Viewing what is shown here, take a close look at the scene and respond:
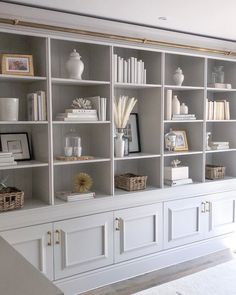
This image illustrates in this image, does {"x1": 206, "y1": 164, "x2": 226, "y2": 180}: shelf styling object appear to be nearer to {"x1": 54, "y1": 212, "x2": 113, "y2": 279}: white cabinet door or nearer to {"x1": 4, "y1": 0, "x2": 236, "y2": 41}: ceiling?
{"x1": 54, "y1": 212, "x2": 113, "y2": 279}: white cabinet door

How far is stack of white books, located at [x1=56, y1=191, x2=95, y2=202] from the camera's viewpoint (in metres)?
2.97

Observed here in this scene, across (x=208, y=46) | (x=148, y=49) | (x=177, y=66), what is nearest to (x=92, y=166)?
(x=148, y=49)

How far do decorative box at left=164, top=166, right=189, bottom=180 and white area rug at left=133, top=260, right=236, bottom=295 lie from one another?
0.95 meters

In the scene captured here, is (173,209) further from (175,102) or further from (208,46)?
(208,46)

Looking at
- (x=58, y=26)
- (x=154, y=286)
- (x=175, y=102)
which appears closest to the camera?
(x=58, y=26)

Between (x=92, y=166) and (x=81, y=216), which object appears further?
(x=92, y=166)

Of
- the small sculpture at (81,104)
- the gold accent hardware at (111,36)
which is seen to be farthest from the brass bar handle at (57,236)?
the gold accent hardware at (111,36)

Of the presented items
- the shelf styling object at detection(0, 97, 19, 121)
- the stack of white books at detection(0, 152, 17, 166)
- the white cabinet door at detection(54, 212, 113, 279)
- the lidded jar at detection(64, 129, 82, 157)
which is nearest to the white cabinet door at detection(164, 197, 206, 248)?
the white cabinet door at detection(54, 212, 113, 279)

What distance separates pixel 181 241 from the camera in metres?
3.67

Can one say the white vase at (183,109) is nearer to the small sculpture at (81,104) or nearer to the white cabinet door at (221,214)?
the white cabinet door at (221,214)

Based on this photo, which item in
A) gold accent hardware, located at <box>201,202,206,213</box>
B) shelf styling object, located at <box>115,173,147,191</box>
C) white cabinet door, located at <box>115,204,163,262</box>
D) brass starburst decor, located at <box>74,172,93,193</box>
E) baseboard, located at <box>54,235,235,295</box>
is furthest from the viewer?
gold accent hardware, located at <box>201,202,206,213</box>

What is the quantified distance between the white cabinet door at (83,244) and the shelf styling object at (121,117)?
60 cm

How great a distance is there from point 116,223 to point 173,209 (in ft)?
2.25

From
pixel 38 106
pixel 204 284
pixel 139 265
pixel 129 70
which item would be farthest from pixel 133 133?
pixel 204 284
